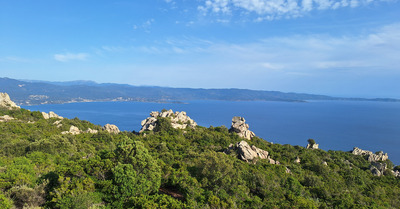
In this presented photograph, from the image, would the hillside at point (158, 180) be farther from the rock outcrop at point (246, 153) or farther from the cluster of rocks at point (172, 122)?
the cluster of rocks at point (172, 122)

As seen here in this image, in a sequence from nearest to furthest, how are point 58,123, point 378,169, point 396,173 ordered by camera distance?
1. point 396,173
2. point 378,169
3. point 58,123

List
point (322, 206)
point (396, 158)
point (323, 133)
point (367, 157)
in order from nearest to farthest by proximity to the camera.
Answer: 1. point (322, 206)
2. point (367, 157)
3. point (396, 158)
4. point (323, 133)

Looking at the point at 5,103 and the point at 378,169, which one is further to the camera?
the point at 5,103

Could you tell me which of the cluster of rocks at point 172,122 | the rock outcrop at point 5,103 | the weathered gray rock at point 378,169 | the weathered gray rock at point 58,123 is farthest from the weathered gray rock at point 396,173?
the rock outcrop at point 5,103

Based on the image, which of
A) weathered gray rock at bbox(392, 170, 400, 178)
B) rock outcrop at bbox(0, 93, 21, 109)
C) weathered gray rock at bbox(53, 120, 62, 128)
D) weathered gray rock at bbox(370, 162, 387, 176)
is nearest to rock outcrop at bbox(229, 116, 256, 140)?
weathered gray rock at bbox(370, 162, 387, 176)

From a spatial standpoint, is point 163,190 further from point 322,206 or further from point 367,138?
point 367,138

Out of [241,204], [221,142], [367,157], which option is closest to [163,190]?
[241,204]

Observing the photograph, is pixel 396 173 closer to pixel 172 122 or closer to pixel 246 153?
pixel 246 153

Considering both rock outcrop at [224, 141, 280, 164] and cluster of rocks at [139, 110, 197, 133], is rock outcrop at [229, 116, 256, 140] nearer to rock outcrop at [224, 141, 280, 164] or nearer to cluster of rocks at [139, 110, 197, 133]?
cluster of rocks at [139, 110, 197, 133]

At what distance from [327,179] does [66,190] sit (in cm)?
3889

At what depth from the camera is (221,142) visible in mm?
48969

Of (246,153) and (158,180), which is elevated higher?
(158,180)

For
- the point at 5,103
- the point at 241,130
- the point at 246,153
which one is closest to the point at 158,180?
the point at 246,153

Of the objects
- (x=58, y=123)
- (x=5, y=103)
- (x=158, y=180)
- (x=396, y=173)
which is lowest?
(x=396, y=173)
